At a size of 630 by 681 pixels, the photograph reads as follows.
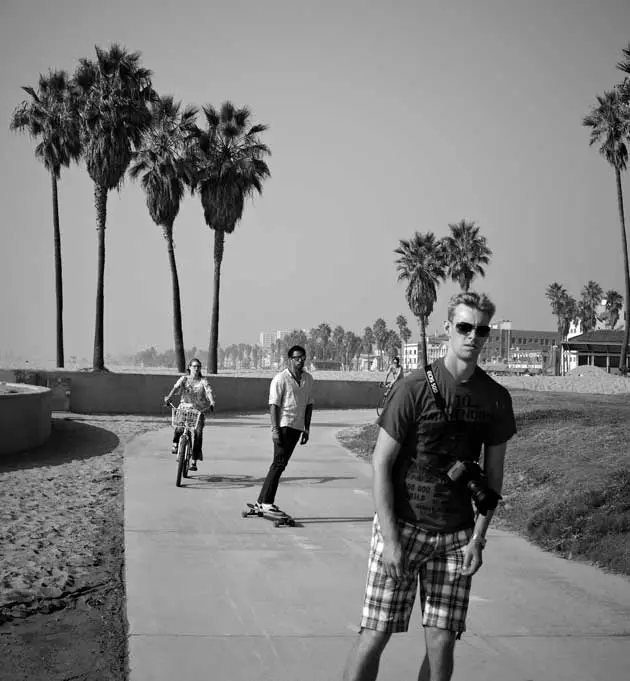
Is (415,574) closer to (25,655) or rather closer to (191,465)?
(25,655)

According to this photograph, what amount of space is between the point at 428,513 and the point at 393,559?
0.24 meters

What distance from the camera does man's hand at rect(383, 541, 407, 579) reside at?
334 centimetres

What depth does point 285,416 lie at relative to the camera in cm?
905

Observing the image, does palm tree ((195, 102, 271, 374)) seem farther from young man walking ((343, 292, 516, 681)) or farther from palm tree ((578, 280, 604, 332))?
palm tree ((578, 280, 604, 332))

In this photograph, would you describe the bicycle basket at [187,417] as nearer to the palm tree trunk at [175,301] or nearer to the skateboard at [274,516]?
the skateboard at [274,516]

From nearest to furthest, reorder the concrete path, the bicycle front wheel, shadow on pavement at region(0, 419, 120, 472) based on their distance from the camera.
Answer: the concrete path → the bicycle front wheel → shadow on pavement at region(0, 419, 120, 472)

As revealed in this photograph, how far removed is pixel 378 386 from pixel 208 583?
30.2m

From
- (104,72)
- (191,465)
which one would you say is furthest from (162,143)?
(191,465)

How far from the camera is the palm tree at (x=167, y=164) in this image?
4075 cm

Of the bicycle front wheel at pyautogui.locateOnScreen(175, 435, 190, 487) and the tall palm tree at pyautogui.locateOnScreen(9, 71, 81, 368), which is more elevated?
the tall palm tree at pyautogui.locateOnScreen(9, 71, 81, 368)

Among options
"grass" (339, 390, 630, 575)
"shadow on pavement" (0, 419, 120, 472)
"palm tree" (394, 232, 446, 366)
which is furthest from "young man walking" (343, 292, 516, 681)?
"palm tree" (394, 232, 446, 366)

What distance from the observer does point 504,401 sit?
11.8 feet

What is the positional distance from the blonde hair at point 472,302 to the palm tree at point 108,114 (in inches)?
1345

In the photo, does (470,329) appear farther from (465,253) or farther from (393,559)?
(465,253)
